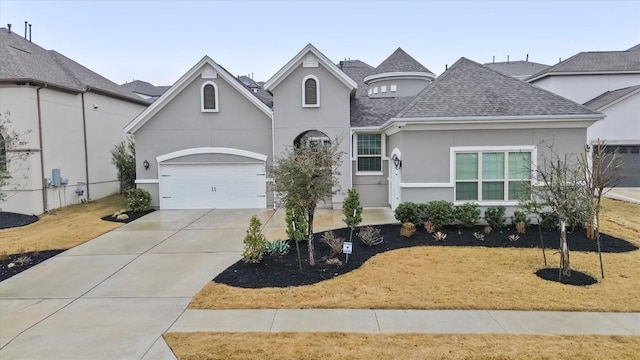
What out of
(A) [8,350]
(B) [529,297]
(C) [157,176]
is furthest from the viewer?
(C) [157,176]

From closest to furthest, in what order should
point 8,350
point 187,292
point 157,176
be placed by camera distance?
point 8,350, point 187,292, point 157,176

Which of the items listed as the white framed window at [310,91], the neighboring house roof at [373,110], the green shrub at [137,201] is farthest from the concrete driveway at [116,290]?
the white framed window at [310,91]

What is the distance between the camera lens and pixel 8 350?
5207 millimetres

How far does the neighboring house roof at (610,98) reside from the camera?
22031 millimetres

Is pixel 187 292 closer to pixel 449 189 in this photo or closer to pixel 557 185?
pixel 557 185

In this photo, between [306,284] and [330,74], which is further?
[330,74]

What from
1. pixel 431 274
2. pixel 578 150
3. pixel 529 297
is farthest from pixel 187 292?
pixel 578 150

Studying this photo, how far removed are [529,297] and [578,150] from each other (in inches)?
303

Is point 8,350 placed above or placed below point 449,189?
below

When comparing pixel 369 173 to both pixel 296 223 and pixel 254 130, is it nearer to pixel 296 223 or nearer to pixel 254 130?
pixel 254 130

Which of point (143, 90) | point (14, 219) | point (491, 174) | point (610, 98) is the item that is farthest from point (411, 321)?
point (143, 90)

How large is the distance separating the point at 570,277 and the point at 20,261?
12.6 metres

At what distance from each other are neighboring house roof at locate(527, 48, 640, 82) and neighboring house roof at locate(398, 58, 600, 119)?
15.7m

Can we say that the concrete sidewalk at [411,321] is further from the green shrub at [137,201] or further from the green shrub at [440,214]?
the green shrub at [137,201]
